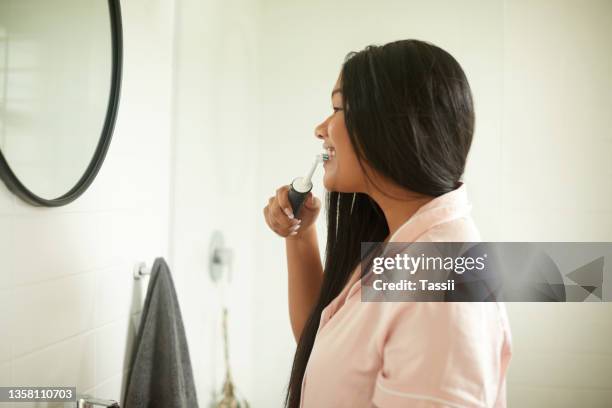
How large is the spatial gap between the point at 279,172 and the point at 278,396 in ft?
2.38

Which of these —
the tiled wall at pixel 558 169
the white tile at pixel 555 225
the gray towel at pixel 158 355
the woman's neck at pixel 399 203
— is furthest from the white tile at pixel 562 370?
the gray towel at pixel 158 355

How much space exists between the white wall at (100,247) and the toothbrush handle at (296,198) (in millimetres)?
325

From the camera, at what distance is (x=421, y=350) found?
0.60 metres

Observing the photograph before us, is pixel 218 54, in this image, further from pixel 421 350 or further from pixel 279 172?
pixel 421 350

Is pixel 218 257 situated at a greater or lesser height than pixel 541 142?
lesser

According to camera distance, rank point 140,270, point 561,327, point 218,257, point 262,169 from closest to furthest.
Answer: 1. point 140,270
2. point 561,327
3. point 218,257
4. point 262,169

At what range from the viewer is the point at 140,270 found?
102 cm

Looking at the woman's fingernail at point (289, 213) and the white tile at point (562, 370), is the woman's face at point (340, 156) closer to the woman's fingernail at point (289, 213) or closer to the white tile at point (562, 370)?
the woman's fingernail at point (289, 213)

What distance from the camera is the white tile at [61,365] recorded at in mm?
709

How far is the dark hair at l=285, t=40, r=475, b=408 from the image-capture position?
705mm

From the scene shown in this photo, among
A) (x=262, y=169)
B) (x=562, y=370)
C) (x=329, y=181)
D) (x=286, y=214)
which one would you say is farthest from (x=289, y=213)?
(x=562, y=370)

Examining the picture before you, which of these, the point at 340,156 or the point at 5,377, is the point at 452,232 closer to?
the point at 340,156

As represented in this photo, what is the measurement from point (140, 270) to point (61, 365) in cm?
26

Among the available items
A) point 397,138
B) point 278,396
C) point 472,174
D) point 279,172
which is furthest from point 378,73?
point 278,396
